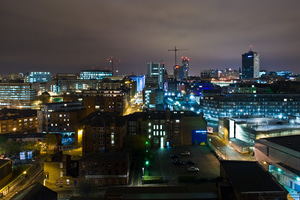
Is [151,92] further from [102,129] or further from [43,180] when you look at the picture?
[43,180]

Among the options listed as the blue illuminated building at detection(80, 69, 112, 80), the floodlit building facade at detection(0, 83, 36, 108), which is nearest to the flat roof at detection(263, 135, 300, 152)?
the floodlit building facade at detection(0, 83, 36, 108)

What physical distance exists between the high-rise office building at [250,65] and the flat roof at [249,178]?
99193mm

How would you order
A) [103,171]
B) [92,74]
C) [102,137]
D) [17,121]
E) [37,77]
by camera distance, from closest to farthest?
1. [103,171]
2. [102,137]
3. [17,121]
4. [92,74]
5. [37,77]

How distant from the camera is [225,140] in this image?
19000mm

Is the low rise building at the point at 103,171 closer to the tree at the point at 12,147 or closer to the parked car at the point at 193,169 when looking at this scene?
the parked car at the point at 193,169

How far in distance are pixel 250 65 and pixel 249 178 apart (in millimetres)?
102129

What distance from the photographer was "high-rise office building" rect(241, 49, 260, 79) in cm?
10138

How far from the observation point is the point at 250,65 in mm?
102750

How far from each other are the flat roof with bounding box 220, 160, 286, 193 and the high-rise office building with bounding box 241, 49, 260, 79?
99193 millimetres

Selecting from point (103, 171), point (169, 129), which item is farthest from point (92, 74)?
point (103, 171)

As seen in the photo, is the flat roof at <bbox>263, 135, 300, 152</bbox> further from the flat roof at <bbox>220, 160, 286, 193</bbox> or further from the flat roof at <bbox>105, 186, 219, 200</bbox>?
the flat roof at <bbox>105, 186, 219, 200</bbox>

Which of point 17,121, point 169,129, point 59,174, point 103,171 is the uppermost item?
point 17,121

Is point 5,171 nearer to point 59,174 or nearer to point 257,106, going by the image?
point 59,174

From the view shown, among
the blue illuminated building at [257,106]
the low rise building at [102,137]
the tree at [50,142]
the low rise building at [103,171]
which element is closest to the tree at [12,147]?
the tree at [50,142]
